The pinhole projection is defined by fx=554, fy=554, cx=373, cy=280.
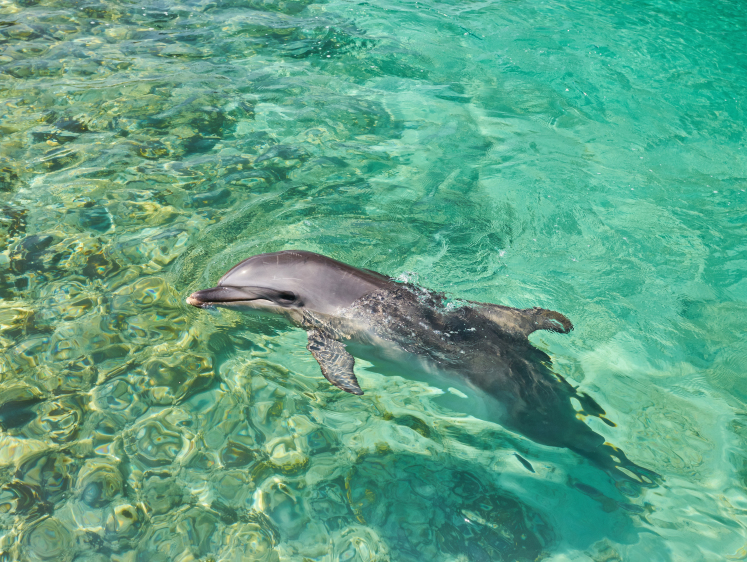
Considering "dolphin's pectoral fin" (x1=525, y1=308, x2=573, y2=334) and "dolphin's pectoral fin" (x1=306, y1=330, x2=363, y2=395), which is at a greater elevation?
"dolphin's pectoral fin" (x1=525, y1=308, x2=573, y2=334)

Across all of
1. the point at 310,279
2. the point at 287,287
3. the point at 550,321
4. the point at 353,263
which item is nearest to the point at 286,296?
Result: the point at 287,287

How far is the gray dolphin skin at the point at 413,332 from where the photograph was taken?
4.62 meters

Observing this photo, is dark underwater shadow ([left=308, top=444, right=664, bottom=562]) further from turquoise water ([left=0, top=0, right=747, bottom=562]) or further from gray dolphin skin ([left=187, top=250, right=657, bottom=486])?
gray dolphin skin ([left=187, top=250, right=657, bottom=486])

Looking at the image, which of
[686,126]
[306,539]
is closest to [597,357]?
[306,539]

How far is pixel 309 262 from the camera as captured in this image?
4.96 metres

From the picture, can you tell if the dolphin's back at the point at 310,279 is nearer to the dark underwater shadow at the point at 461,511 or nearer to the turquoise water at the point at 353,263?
the turquoise water at the point at 353,263

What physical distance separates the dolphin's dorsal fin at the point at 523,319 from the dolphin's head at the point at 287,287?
3.37 feet

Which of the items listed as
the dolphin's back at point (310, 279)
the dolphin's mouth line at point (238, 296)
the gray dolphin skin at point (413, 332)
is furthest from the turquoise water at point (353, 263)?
the dolphin's back at point (310, 279)

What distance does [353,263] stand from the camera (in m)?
6.04

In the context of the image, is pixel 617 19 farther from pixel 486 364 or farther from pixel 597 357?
pixel 486 364

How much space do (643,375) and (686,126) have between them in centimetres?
585

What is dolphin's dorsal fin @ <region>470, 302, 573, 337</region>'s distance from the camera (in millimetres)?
5016

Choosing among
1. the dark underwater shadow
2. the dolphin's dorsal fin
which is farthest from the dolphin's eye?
the dolphin's dorsal fin

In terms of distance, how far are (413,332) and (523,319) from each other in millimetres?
1070
